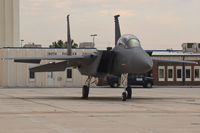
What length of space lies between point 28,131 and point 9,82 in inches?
1896

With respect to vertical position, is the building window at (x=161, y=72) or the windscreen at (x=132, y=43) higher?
the windscreen at (x=132, y=43)

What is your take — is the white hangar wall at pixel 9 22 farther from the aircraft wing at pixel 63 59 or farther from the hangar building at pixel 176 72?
the aircraft wing at pixel 63 59

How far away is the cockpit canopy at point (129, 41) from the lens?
22.6 metres

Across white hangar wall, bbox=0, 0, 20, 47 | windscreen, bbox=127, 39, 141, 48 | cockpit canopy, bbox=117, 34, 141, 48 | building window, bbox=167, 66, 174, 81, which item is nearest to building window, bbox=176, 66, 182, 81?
building window, bbox=167, 66, 174, 81

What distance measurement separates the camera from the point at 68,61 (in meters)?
26.1

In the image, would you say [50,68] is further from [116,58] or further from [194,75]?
[194,75]

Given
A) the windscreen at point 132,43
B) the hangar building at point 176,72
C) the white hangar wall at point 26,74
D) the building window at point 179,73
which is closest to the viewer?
the windscreen at point 132,43

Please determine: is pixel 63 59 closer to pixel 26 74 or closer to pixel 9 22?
pixel 26 74

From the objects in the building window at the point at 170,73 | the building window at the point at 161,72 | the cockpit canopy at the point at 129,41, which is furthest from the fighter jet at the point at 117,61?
the building window at the point at 170,73

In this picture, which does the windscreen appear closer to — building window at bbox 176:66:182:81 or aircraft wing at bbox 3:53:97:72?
aircraft wing at bbox 3:53:97:72

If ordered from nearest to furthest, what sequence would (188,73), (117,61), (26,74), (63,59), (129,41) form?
1. (129,41)
2. (117,61)
3. (63,59)
4. (26,74)
5. (188,73)

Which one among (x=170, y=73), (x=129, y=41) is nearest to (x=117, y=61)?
(x=129, y=41)

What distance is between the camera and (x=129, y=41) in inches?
896

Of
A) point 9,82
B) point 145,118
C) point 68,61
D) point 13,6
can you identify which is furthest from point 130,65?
point 13,6
